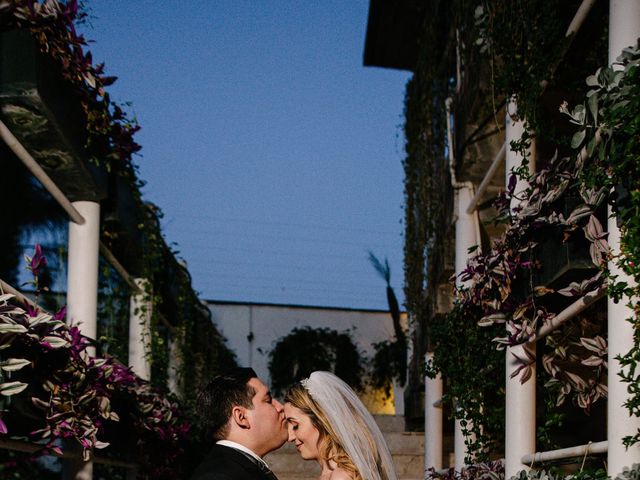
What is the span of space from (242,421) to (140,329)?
14.2ft

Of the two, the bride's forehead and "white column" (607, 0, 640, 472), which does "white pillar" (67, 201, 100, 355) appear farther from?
"white column" (607, 0, 640, 472)

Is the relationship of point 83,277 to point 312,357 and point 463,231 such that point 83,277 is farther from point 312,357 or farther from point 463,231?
point 312,357

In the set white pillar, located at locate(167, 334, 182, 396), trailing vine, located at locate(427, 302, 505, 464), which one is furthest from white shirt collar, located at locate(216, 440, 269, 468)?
white pillar, located at locate(167, 334, 182, 396)

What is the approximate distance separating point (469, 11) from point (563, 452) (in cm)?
319

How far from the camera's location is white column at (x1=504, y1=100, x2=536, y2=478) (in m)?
4.22

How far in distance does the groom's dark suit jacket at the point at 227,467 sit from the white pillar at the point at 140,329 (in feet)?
12.8

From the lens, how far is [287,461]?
27.0 ft

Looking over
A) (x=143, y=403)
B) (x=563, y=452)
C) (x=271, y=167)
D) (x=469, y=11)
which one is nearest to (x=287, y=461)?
(x=143, y=403)

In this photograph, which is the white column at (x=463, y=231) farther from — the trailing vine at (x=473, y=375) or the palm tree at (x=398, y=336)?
Answer: the palm tree at (x=398, y=336)

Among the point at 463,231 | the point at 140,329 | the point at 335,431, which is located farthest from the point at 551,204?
the point at 140,329

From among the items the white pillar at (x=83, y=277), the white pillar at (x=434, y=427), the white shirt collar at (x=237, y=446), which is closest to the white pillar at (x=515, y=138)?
the white shirt collar at (x=237, y=446)

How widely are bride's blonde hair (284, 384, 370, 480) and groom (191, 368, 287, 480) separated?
10cm

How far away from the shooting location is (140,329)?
25.7 feet

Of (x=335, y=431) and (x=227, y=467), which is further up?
(x=335, y=431)
